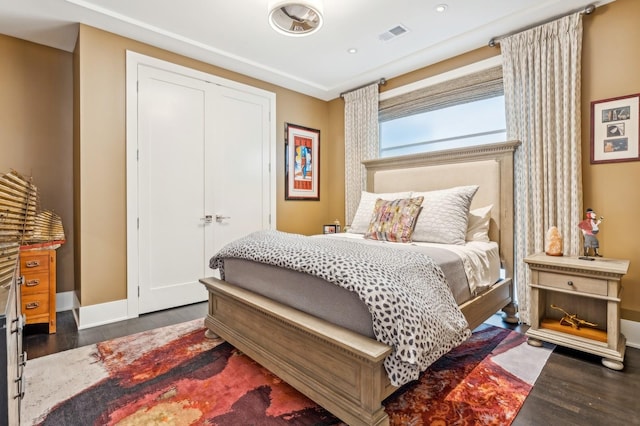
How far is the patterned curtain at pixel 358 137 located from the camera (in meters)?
4.15

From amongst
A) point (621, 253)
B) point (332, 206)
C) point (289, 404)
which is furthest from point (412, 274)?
point (332, 206)

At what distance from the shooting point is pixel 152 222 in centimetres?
319

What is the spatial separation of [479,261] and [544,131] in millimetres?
1299

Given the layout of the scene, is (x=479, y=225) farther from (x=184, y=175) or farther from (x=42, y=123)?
(x=42, y=123)

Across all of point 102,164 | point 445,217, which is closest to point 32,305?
point 102,164

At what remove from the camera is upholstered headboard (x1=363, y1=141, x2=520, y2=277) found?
2.88 metres

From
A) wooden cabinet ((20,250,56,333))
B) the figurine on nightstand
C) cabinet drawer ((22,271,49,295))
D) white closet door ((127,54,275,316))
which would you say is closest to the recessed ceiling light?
the figurine on nightstand

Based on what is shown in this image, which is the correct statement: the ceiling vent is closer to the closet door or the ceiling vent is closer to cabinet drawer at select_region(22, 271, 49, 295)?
the closet door

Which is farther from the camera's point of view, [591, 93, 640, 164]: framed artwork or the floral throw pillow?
the floral throw pillow

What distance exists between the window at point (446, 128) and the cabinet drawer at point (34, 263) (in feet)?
11.9

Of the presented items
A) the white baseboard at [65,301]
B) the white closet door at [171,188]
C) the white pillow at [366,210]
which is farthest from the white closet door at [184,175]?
the white pillow at [366,210]

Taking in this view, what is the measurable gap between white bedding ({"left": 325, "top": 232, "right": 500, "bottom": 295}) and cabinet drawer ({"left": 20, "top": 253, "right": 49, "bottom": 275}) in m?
2.89

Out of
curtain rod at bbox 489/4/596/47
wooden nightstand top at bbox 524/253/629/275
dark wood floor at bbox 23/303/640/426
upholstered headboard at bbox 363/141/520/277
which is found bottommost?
dark wood floor at bbox 23/303/640/426

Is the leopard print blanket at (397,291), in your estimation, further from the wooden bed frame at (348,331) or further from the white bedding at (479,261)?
the white bedding at (479,261)
